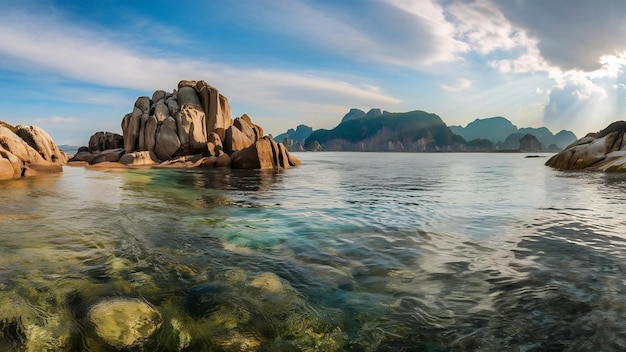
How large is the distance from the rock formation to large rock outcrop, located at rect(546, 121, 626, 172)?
116 feet

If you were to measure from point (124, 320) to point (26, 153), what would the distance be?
37464 millimetres

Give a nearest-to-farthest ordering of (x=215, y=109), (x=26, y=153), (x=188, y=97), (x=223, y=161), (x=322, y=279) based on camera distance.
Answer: (x=322, y=279), (x=26, y=153), (x=223, y=161), (x=215, y=109), (x=188, y=97)

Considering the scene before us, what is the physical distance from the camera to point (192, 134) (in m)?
51.7

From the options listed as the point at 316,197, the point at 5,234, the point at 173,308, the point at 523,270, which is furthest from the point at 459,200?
the point at 5,234

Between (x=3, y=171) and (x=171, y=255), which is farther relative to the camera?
(x=3, y=171)

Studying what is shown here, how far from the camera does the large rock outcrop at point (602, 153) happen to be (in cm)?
3678

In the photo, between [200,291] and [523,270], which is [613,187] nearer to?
[523,270]

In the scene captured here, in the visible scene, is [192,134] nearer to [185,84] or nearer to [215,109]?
[215,109]

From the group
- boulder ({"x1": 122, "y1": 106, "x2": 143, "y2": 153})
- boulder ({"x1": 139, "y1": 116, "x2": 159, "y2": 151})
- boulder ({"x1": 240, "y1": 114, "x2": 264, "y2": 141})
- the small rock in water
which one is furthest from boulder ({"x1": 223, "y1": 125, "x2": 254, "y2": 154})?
the small rock in water

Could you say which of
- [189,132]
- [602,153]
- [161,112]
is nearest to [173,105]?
[161,112]

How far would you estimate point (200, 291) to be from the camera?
602 centimetres

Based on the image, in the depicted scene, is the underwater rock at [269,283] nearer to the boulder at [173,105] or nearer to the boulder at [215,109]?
the boulder at [215,109]

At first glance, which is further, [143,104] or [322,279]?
[143,104]

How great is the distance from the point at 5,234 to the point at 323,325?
9.25 meters
